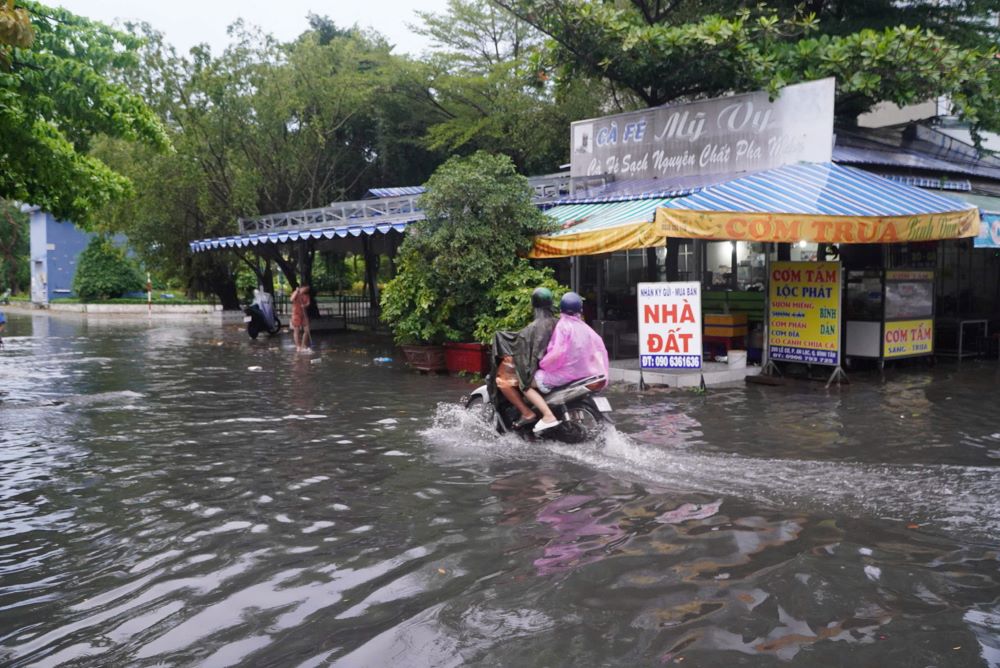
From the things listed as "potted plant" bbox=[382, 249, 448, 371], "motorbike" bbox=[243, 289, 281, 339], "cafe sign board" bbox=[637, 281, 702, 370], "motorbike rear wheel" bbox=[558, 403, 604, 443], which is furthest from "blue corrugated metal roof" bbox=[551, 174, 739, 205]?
"motorbike" bbox=[243, 289, 281, 339]

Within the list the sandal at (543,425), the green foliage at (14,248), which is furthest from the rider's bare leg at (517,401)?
the green foliage at (14,248)

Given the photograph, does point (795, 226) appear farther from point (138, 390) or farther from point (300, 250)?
point (300, 250)

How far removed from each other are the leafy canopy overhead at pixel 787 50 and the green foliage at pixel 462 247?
3624 millimetres

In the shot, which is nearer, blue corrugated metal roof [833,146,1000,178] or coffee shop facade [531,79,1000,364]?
coffee shop facade [531,79,1000,364]

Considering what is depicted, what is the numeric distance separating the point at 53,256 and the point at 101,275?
25.9 ft

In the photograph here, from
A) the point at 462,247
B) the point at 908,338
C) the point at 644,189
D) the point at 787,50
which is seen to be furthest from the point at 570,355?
the point at 787,50

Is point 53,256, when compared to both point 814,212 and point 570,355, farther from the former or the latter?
point 570,355

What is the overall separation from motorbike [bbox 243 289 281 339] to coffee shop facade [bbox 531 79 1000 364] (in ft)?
28.7

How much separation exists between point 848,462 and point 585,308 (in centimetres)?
1080

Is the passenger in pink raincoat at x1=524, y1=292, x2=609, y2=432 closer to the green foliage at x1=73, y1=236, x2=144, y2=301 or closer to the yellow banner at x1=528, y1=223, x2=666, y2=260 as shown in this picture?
the yellow banner at x1=528, y1=223, x2=666, y2=260

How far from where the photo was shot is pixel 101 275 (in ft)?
143

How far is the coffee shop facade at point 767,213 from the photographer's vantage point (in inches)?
472

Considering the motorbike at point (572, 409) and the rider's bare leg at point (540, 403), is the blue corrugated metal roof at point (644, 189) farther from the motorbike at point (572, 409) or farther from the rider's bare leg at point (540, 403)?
the rider's bare leg at point (540, 403)

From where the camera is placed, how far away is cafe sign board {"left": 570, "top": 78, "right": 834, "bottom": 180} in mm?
13898
